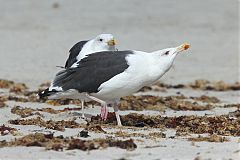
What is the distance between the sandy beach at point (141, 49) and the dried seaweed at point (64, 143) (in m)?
0.04

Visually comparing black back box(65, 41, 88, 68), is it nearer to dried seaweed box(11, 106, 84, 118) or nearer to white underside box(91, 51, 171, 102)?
dried seaweed box(11, 106, 84, 118)

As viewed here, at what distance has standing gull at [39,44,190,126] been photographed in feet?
25.7

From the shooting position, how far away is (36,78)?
1409cm

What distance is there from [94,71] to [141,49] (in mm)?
9216

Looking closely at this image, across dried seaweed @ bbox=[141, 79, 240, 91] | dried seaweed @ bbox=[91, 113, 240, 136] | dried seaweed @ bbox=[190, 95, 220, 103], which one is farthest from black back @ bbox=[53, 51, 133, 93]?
dried seaweed @ bbox=[141, 79, 240, 91]

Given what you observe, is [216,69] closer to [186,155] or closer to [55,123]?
[55,123]

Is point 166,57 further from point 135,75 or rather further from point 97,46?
point 97,46

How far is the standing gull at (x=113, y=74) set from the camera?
7.84 metres

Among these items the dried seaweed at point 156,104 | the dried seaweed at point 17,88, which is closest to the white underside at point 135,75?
the dried seaweed at point 156,104

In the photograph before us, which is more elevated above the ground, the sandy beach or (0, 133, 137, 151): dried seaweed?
the sandy beach

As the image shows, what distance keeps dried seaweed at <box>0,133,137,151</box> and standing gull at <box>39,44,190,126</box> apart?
1.43 m

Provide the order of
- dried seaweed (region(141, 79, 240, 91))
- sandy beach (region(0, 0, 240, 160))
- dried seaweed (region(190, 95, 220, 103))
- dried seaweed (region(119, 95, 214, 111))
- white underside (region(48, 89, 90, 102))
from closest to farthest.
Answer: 1. sandy beach (region(0, 0, 240, 160))
2. white underside (region(48, 89, 90, 102))
3. dried seaweed (region(119, 95, 214, 111))
4. dried seaweed (region(190, 95, 220, 103))
5. dried seaweed (region(141, 79, 240, 91))

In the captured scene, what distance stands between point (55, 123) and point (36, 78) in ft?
20.6

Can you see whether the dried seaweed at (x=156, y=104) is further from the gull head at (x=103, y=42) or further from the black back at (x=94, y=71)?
the black back at (x=94, y=71)
